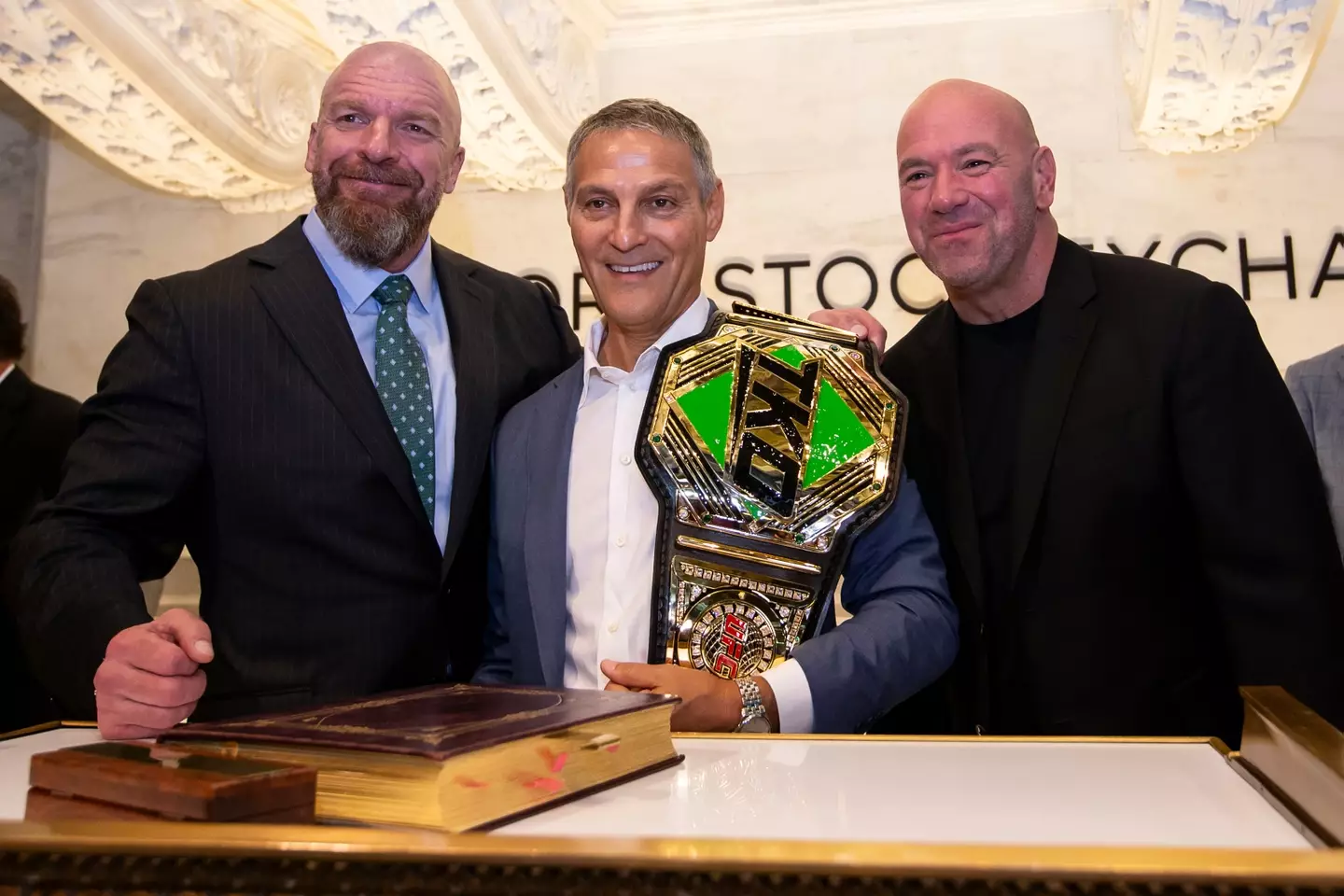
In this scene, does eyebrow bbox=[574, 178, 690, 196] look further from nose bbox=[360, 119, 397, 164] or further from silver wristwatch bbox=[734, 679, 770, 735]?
silver wristwatch bbox=[734, 679, 770, 735]

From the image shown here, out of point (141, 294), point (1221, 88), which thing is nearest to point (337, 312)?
point (141, 294)

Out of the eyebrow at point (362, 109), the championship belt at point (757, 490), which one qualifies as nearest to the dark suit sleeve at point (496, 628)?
the championship belt at point (757, 490)

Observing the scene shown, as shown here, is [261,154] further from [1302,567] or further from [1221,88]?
[1302,567]

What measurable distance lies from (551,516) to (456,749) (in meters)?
0.87

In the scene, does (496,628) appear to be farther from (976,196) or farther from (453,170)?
(976,196)

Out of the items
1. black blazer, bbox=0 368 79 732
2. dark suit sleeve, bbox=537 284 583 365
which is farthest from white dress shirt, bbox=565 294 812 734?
black blazer, bbox=0 368 79 732

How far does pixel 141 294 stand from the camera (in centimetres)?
165

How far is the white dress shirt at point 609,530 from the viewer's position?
143cm

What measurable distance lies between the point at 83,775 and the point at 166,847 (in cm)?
12

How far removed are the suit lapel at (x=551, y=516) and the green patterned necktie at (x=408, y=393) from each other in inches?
6.7

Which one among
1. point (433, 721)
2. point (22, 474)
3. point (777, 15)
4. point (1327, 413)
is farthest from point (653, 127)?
point (777, 15)

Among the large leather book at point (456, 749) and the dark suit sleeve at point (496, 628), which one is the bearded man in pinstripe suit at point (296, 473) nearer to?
the dark suit sleeve at point (496, 628)

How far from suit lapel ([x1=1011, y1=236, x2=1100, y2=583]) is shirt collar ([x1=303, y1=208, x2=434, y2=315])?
972 mm

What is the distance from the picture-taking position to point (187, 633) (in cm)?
95
